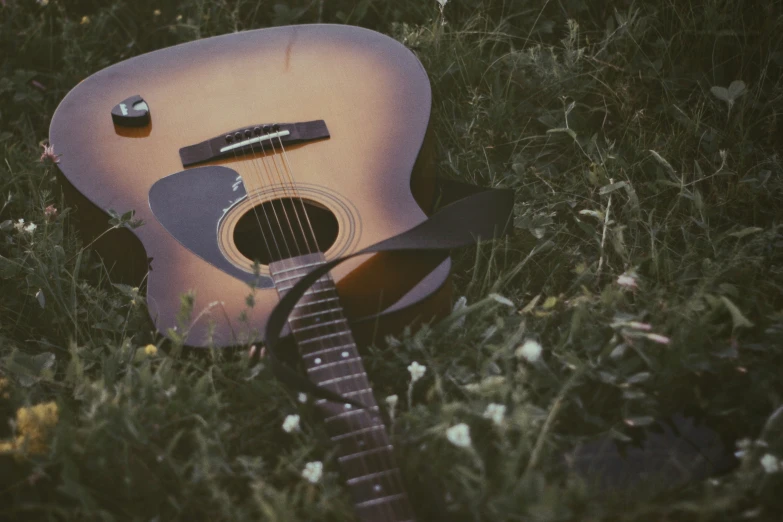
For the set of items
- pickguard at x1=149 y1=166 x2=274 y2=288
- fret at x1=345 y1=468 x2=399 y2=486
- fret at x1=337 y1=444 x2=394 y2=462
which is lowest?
fret at x1=345 y1=468 x2=399 y2=486

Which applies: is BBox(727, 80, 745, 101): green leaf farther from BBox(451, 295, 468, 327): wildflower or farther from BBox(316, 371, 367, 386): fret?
BBox(316, 371, 367, 386): fret

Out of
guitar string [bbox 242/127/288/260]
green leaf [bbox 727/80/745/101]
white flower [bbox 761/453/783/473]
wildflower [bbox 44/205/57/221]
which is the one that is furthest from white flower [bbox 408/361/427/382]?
green leaf [bbox 727/80/745/101]

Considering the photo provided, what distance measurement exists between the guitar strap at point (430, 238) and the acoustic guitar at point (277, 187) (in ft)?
0.17

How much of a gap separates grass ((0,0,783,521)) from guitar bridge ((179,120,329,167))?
412 millimetres

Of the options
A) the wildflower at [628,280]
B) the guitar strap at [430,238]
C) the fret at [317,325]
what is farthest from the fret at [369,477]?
the wildflower at [628,280]

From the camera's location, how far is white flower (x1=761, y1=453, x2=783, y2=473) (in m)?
1.36

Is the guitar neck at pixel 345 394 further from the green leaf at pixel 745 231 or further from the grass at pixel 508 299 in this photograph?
the green leaf at pixel 745 231

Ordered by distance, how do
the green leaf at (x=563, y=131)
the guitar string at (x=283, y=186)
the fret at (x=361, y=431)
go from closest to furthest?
the fret at (x=361, y=431)
the guitar string at (x=283, y=186)
the green leaf at (x=563, y=131)

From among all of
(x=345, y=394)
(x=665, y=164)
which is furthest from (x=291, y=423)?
(x=665, y=164)

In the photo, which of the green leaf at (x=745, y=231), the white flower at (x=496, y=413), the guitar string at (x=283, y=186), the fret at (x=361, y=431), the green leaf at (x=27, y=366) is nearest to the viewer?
the white flower at (x=496, y=413)

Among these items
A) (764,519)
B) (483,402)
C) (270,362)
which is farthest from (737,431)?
(270,362)

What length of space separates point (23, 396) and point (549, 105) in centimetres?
Result: 181

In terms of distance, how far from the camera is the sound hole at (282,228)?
1.85 m

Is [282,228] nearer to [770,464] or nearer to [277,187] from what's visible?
[277,187]
